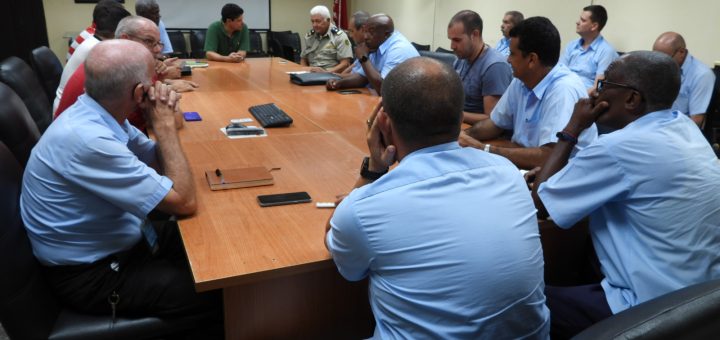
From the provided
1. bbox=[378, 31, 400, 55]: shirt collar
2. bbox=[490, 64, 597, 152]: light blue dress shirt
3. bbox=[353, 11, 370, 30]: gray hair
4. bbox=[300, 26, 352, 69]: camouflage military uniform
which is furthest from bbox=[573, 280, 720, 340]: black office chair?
bbox=[300, 26, 352, 69]: camouflage military uniform

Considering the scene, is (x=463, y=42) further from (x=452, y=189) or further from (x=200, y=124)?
(x=452, y=189)

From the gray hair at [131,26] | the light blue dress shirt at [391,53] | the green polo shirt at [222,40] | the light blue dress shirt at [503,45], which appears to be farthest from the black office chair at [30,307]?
the light blue dress shirt at [503,45]

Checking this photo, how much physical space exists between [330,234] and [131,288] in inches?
29.0

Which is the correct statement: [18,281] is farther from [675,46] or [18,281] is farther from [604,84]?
[675,46]

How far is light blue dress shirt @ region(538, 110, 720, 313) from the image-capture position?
132 cm

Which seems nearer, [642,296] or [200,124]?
[642,296]

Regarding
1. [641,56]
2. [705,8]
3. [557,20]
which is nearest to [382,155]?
[641,56]

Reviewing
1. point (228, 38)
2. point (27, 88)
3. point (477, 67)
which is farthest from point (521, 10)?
point (27, 88)

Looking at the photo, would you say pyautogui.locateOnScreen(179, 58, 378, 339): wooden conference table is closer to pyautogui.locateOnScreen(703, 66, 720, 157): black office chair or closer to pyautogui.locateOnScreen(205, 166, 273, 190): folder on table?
pyautogui.locateOnScreen(205, 166, 273, 190): folder on table

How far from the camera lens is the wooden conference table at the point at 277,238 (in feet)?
4.15

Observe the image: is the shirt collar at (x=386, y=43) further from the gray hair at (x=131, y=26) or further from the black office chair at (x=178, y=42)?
the black office chair at (x=178, y=42)

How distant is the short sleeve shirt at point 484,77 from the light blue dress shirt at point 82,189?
1957mm

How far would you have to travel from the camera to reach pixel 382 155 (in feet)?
4.37

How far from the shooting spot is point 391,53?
3.82 metres
